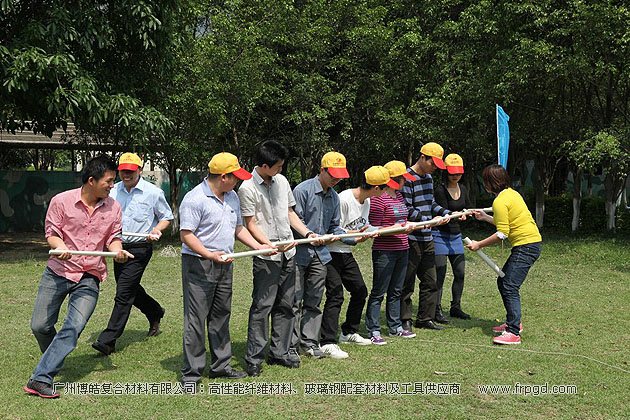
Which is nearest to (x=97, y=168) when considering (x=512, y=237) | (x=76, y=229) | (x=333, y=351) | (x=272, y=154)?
(x=76, y=229)

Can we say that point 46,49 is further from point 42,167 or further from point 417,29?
point 42,167

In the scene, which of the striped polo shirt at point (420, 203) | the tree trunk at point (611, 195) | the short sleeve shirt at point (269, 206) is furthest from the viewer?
the tree trunk at point (611, 195)

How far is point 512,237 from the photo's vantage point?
7.36 meters

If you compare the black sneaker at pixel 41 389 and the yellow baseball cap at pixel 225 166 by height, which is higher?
the yellow baseball cap at pixel 225 166

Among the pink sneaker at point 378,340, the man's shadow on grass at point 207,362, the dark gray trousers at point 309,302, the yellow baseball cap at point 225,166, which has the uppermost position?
the yellow baseball cap at point 225,166

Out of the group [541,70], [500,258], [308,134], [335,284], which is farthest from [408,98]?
[335,284]

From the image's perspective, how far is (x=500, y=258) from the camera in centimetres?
1554

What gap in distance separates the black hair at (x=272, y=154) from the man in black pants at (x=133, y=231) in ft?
5.43

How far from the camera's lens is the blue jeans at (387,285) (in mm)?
7168

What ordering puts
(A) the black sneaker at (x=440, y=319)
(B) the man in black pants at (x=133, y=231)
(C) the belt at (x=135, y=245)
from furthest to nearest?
(A) the black sneaker at (x=440, y=319)
(C) the belt at (x=135, y=245)
(B) the man in black pants at (x=133, y=231)

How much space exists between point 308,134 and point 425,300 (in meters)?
16.1

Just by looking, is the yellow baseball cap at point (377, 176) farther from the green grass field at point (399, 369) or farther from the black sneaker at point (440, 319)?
the black sneaker at point (440, 319)

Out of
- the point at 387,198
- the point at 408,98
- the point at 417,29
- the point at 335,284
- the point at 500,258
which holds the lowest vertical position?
the point at 500,258

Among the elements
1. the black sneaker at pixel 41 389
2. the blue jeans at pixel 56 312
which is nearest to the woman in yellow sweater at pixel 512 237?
the blue jeans at pixel 56 312
